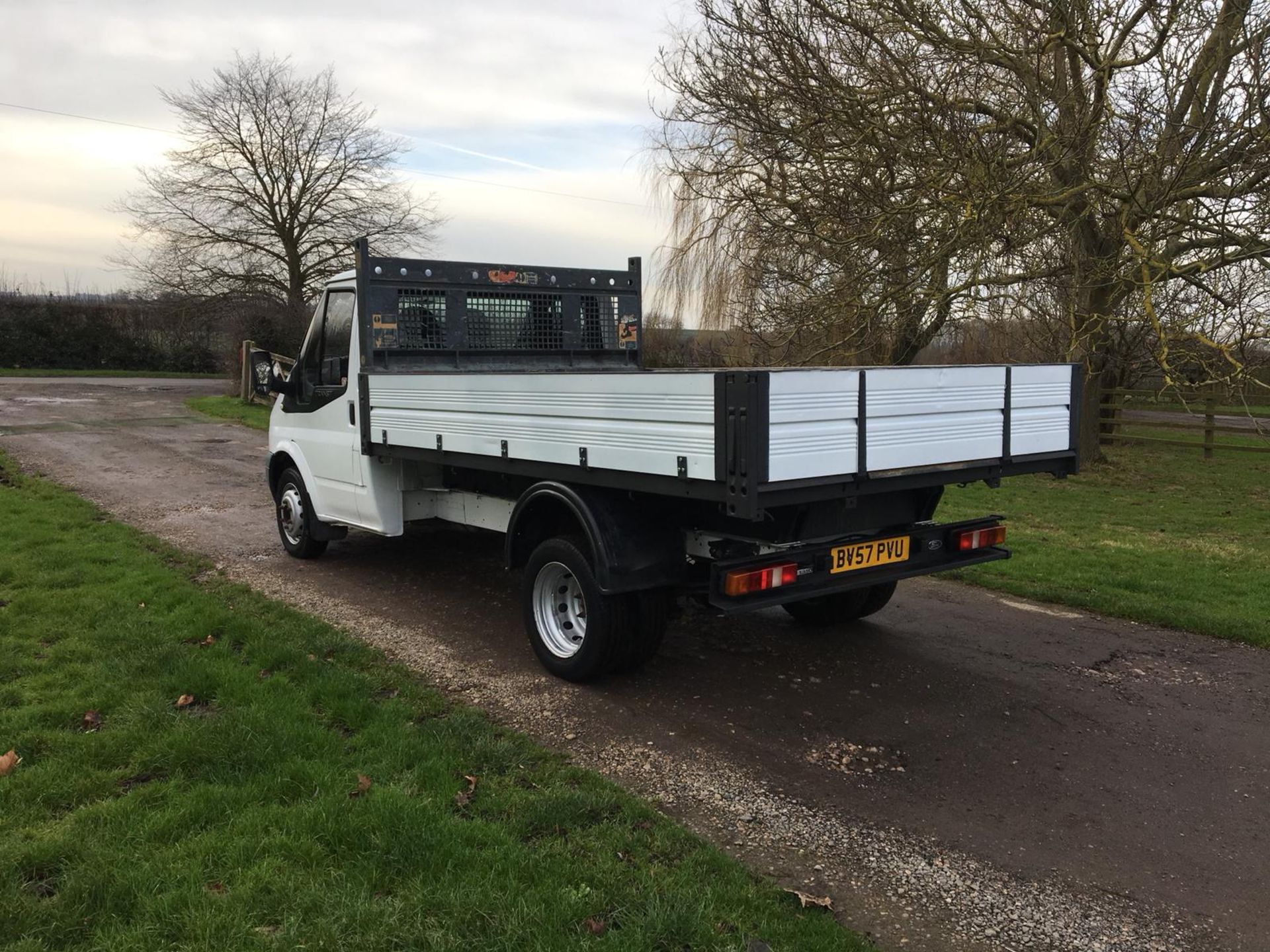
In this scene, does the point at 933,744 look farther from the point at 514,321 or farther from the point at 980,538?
the point at 514,321

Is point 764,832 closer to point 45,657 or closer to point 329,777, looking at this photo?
point 329,777

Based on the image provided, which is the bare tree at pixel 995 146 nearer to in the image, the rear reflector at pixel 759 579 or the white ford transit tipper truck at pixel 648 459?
the white ford transit tipper truck at pixel 648 459

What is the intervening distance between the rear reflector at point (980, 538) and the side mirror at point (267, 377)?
4.91m

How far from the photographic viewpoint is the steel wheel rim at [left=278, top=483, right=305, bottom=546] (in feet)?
25.1

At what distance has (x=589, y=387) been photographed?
14.6ft

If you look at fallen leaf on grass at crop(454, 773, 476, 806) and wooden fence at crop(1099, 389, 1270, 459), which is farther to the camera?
wooden fence at crop(1099, 389, 1270, 459)

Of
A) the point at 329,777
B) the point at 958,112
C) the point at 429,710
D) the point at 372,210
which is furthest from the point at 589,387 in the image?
the point at 372,210

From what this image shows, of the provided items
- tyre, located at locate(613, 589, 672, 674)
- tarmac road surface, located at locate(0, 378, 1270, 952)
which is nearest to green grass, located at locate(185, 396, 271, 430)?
tarmac road surface, located at locate(0, 378, 1270, 952)

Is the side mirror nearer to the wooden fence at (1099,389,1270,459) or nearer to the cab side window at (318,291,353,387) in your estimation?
the cab side window at (318,291,353,387)

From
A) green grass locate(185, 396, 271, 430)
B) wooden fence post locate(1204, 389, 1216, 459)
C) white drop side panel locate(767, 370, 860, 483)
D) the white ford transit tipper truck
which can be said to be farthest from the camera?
green grass locate(185, 396, 271, 430)

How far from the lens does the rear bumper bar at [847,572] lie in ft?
14.1

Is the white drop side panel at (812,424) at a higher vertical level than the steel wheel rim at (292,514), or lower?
higher

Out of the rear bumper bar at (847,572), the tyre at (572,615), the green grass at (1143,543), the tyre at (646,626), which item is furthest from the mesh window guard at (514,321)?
the green grass at (1143,543)

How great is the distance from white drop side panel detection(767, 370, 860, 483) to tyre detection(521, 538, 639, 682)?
131 centimetres
